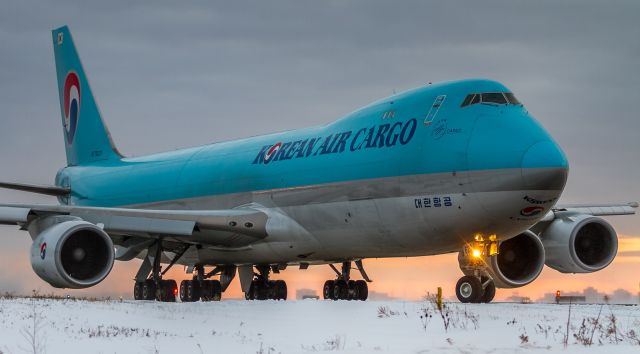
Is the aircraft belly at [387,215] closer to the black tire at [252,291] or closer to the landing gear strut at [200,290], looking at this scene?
the landing gear strut at [200,290]

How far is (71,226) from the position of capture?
2192cm

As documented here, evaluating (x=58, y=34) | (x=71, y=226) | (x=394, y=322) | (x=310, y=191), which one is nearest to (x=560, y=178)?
(x=394, y=322)

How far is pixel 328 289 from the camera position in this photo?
26297mm

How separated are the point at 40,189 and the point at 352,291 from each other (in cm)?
1356

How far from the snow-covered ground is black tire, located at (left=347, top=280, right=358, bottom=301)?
492cm

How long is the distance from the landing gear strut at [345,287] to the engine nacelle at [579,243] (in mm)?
5142

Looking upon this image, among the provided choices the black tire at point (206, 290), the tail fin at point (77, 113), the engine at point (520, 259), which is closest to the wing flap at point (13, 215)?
the black tire at point (206, 290)

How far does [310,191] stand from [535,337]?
1003cm

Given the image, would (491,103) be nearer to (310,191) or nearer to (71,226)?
(310,191)

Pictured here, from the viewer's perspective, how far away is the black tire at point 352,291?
84.7ft

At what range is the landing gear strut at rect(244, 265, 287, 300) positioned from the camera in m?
27.8

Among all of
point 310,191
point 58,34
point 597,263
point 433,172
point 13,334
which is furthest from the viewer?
point 58,34

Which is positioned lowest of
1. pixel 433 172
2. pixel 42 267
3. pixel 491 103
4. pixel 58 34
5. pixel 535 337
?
pixel 535 337

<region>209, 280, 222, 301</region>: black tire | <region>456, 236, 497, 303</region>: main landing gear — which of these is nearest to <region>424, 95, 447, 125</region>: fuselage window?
<region>456, 236, 497, 303</region>: main landing gear
